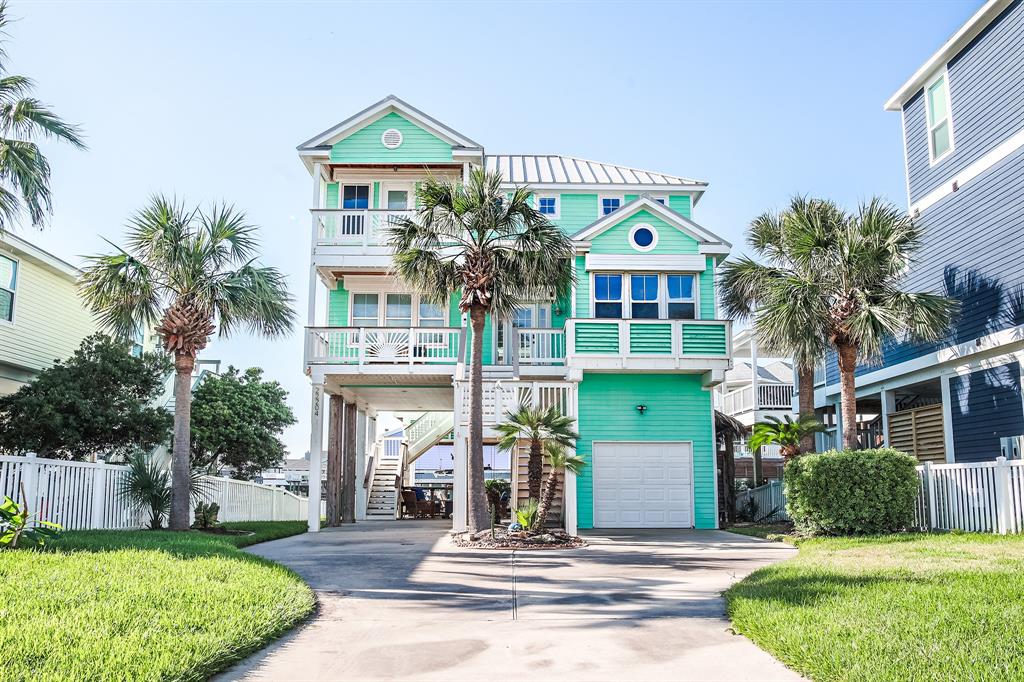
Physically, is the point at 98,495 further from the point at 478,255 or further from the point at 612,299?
the point at 612,299

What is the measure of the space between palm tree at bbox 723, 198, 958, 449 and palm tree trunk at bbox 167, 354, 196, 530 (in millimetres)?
11867

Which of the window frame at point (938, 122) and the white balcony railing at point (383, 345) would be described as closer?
the window frame at point (938, 122)

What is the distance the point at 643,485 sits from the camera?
21297 mm

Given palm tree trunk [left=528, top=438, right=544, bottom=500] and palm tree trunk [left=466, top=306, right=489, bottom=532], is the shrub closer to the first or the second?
palm tree trunk [left=528, top=438, right=544, bottom=500]

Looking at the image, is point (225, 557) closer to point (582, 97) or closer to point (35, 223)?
point (35, 223)

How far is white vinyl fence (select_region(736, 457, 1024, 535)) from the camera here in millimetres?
13906

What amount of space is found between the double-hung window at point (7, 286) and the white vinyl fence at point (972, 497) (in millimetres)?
21015

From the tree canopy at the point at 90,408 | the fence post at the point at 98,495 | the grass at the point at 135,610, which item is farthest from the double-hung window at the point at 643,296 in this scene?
the grass at the point at 135,610

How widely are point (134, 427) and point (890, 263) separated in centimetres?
1712

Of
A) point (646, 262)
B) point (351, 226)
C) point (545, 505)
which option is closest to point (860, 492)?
point (545, 505)

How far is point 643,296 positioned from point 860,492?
761 centimetres

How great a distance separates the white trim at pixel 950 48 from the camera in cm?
1777

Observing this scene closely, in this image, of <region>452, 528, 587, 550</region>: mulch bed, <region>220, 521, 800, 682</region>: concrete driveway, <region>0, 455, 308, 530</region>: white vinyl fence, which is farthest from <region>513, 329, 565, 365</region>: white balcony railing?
<region>0, 455, 308, 530</region>: white vinyl fence

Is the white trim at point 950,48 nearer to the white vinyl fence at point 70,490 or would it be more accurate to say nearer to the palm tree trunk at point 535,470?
the palm tree trunk at point 535,470
